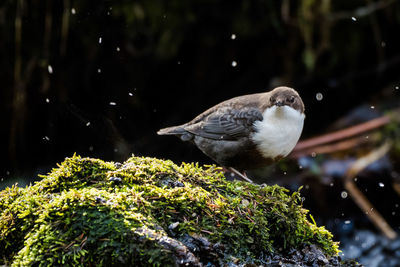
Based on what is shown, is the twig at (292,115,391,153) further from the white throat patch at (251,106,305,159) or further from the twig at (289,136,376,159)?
the white throat patch at (251,106,305,159)

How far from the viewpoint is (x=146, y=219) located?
212cm

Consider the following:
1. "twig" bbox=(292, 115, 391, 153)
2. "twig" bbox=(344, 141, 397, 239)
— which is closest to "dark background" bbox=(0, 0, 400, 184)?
"twig" bbox=(292, 115, 391, 153)

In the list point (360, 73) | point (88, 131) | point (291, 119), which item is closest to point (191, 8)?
point (88, 131)

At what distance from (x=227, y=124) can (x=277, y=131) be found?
0.52 m

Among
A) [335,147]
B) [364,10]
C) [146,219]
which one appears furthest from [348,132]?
[146,219]

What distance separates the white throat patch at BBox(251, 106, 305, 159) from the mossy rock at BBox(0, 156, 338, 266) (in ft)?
3.14

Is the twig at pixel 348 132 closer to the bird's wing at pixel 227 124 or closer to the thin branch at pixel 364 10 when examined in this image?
the thin branch at pixel 364 10

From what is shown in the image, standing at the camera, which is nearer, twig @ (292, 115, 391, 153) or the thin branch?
twig @ (292, 115, 391, 153)

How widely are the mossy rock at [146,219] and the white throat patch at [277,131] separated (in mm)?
957

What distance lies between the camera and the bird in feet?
12.4

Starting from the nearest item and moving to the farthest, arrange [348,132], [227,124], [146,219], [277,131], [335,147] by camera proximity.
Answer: [146,219], [277,131], [227,124], [335,147], [348,132]

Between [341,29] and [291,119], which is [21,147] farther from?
[341,29]

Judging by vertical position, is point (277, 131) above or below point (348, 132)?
below

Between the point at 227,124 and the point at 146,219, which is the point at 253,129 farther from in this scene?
the point at 146,219
